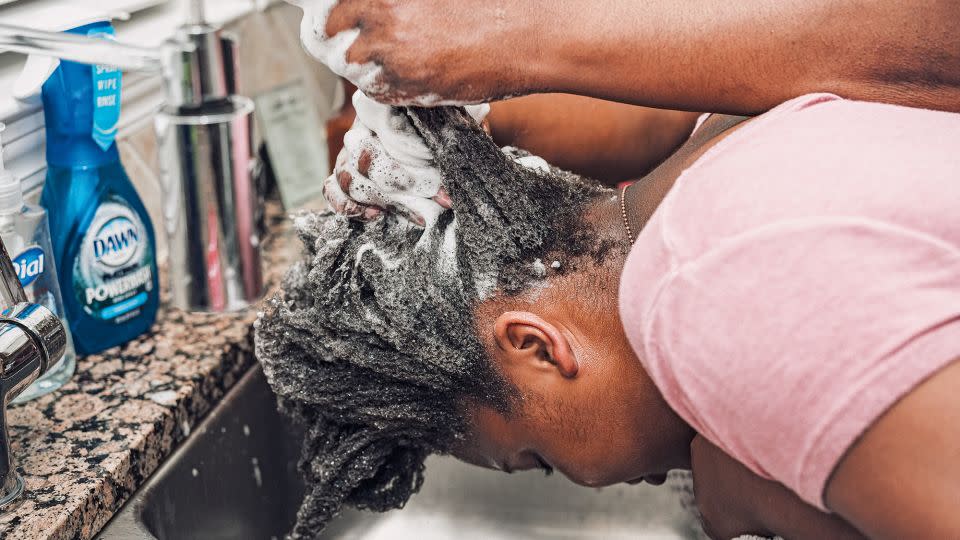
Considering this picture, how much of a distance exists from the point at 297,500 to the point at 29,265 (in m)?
0.42

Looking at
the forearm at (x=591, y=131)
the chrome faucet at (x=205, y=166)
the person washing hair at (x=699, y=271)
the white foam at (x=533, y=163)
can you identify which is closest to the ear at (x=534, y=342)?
the person washing hair at (x=699, y=271)

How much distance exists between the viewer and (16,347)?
2.13ft

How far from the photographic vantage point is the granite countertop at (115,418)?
71 cm

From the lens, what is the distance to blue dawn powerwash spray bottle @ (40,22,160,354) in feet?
2.78

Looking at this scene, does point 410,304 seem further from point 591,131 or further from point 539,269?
point 591,131

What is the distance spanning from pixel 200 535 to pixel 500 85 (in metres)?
0.53

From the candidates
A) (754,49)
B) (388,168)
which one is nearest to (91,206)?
(388,168)

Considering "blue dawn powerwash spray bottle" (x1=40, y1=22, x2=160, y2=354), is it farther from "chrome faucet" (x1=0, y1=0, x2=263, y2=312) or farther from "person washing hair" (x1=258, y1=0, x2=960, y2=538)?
"person washing hair" (x1=258, y1=0, x2=960, y2=538)

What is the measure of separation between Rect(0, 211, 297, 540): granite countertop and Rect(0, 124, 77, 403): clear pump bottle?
2cm

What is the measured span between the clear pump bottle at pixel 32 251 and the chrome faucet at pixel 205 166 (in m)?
0.14

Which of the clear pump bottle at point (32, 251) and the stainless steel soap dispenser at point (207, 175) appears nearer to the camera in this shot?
the clear pump bottle at point (32, 251)

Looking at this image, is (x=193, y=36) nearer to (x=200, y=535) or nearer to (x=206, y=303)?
(x=206, y=303)

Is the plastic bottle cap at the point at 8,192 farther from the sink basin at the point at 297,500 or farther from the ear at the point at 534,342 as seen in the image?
the ear at the point at 534,342

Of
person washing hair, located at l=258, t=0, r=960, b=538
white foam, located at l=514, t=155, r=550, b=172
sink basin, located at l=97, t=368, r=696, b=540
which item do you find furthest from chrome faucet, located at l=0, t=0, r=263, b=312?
white foam, located at l=514, t=155, r=550, b=172
